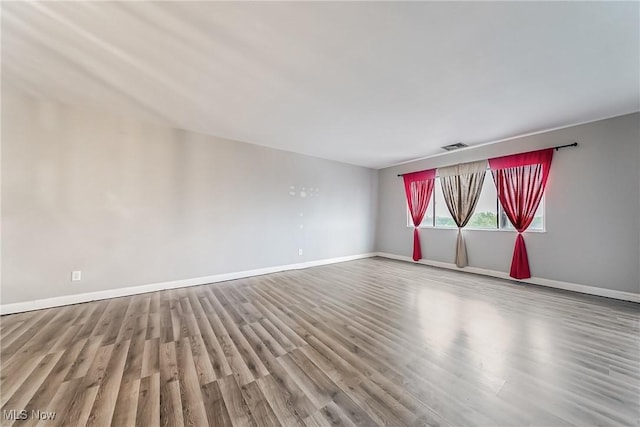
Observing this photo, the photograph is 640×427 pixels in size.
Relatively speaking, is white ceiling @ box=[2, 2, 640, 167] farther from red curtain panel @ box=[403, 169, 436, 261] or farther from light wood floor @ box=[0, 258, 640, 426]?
light wood floor @ box=[0, 258, 640, 426]

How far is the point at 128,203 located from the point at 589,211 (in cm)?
682

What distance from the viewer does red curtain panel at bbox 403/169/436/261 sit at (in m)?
5.29

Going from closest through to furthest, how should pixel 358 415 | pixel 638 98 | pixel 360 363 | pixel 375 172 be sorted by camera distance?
pixel 358 415, pixel 360 363, pixel 638 98, pixel 375 172

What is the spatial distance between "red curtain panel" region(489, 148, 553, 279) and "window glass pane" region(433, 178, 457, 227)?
3.58 feet

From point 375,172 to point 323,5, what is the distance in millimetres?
5248

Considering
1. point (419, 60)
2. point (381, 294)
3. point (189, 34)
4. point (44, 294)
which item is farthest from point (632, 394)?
point (44, 294)

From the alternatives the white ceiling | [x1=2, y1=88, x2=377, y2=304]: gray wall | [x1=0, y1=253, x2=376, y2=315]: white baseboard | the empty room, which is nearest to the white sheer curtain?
the empty room

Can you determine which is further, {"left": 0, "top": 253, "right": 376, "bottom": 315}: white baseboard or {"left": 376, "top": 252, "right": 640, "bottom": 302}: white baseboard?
{"left": 376, "top": 252, "right": 640, "bottom": 302}: white baseboard

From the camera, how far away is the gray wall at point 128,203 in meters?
2.63

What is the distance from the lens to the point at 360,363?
1.71 meters

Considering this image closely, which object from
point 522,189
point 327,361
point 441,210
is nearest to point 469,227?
point 441,210

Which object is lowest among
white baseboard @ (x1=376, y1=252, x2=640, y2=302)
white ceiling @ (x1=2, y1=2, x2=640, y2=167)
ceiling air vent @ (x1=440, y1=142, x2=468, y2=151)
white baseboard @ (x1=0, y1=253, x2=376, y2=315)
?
white baseboard @ (x1=376, y1=252, x2=640, y2=302)

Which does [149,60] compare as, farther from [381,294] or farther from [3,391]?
[381,294]

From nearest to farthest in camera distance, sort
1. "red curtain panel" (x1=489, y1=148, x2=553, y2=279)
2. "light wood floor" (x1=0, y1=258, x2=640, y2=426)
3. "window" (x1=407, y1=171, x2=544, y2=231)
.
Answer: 1. "light wood floor" (x1=0, y1=258, x2=640, y2=426)
2. "red curtain panel" (x1=489, y1=148, x2=553, y2=279)
3. "window" (x1=407, y1=171, x2=544, y2=231)
